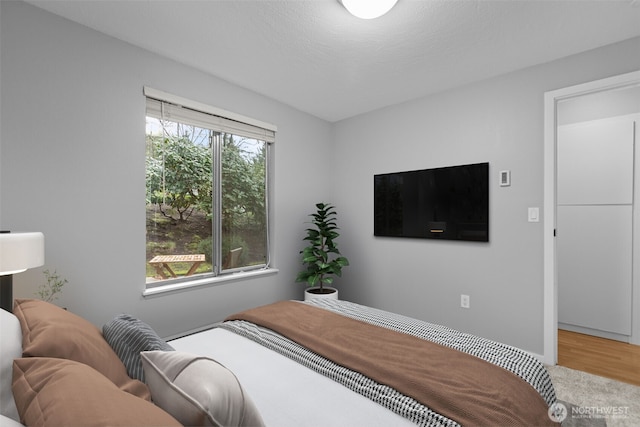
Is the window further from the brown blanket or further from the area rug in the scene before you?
the area rug

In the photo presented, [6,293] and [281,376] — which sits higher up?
[6,293]

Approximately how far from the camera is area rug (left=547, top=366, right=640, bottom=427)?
1.86 metres

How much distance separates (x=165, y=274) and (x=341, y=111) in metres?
2.71

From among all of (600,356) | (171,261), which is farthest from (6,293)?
(600,356)

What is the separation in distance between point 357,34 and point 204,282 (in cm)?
245

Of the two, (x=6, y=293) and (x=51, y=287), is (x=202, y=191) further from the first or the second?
(x=6, y=293)

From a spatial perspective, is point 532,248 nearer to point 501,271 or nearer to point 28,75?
point 501,271

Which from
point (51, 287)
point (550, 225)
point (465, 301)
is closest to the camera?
point (51, 287)

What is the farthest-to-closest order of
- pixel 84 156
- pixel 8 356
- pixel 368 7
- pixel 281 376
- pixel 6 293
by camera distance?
pixel 84 156
pixel 368 7
pixel 6 293
pixel 281 376
pixel 8 356

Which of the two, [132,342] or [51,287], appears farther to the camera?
[51,287]

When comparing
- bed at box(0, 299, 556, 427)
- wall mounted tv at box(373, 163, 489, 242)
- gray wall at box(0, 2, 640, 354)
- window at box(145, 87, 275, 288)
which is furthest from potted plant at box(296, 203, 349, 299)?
bed at box(0, 299, 556, 427)

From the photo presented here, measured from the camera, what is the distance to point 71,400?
67 centimetres

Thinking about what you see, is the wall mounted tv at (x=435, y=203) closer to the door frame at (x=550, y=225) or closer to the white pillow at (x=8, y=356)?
the door frame at (x=550, y=225)

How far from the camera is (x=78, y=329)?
3.76ft
